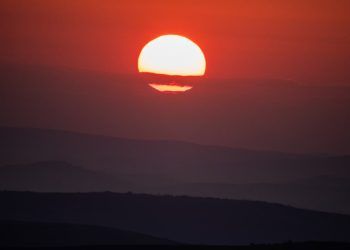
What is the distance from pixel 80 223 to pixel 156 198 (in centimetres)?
1177

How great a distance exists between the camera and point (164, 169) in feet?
495

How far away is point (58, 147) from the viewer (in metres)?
172

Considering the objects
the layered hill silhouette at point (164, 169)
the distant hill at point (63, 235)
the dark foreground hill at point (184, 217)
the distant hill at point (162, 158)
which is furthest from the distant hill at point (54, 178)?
the distant hill at point (63, 235)

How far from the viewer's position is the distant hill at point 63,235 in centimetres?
5800

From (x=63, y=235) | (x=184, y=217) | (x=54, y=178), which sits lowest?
(x=63, y=235)

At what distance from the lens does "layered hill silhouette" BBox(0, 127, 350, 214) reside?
407 feet

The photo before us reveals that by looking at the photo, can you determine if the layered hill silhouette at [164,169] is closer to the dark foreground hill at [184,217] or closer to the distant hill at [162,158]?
the distant hill at [162,158]

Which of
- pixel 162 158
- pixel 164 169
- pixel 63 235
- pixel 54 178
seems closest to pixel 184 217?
pixel 63 235

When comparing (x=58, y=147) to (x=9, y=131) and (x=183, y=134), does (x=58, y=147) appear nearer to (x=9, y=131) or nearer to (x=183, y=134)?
(x=9, y=131)

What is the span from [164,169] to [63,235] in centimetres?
8839

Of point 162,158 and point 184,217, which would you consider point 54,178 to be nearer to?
point 162,158

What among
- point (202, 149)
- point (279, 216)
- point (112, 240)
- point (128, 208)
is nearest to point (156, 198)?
point (128, 208)

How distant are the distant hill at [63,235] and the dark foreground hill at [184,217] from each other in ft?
10.7

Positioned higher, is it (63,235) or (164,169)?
(164,169)
